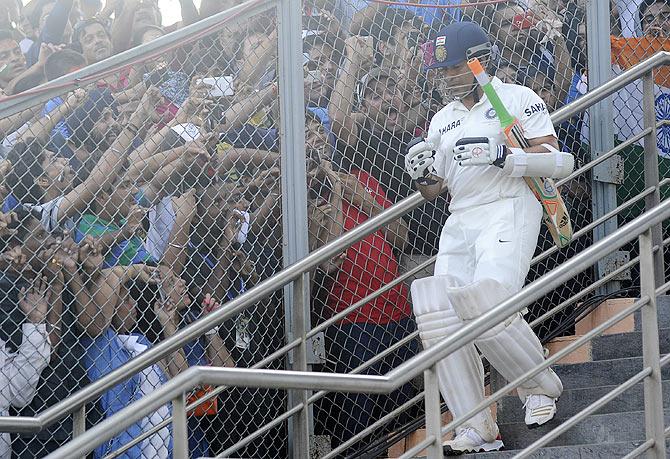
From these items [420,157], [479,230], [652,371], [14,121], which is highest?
[14,121]

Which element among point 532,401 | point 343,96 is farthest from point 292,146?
point 532,401

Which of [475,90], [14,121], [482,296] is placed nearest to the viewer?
[482,296]

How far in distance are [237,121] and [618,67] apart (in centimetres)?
247

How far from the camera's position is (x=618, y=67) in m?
7.35

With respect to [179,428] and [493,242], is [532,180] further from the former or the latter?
[179,428]

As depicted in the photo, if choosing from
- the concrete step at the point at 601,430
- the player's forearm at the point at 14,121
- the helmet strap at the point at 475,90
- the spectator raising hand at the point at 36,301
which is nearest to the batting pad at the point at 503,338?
the concrete step at the point at 601,430

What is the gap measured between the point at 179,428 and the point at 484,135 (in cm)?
222

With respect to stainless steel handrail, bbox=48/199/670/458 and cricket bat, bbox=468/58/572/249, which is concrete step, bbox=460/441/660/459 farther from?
cricket bat, bbox=468/58/572/249

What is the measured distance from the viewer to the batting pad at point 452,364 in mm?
5289

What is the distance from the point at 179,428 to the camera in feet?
12.6

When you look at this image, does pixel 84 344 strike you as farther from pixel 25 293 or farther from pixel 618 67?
pixel 618 67

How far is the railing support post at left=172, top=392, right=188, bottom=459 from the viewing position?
3.82m

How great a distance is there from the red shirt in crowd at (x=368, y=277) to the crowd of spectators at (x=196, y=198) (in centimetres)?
1

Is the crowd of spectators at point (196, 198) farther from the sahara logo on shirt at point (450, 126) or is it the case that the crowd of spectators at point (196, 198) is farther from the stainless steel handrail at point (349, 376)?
the stainless steel handrail at point (349, 376)
